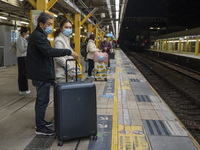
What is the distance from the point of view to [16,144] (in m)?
3.34

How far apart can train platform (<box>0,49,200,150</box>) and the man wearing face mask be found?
0.45 m

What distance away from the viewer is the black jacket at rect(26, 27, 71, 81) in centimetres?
334

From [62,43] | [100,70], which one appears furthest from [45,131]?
[100,70]

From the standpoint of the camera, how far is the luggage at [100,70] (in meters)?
8.78

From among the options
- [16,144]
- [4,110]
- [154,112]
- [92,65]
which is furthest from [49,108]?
[92,65]

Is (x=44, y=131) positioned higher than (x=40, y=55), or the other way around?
(x=40, y=55)

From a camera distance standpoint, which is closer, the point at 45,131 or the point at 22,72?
the point at 45,131

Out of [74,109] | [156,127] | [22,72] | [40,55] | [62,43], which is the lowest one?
[156,127]

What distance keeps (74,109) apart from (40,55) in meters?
0.91

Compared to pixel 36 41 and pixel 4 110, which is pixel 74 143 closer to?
pixel 36 41

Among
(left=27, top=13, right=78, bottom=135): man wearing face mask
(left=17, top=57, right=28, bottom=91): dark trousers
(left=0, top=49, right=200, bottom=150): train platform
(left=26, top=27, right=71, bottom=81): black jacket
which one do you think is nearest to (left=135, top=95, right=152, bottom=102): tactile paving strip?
(left=0, top=49, right=200, bottom=150): train platform

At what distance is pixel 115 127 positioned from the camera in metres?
4.09

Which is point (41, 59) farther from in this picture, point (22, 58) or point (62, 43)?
point (22, 58)

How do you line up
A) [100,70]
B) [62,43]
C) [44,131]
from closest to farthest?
[44,131]
[62,43]
[100,70]
